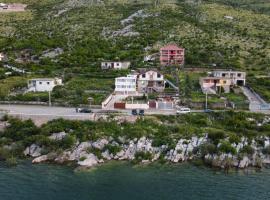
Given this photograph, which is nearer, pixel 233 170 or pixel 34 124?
pixel 233 170

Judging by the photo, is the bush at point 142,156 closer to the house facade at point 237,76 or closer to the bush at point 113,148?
the bush at point 113,148

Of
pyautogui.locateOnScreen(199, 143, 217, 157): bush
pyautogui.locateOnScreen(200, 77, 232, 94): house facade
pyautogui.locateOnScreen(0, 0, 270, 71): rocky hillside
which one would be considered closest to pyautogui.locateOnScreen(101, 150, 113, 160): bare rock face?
pyautogui.locateOnScreen(199, 143, 217, 157): bush

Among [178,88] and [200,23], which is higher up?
[200,23]

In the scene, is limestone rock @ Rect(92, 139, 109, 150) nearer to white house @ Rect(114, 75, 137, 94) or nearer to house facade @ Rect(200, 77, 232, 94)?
white house @ Rect(114, 75, 137, 94)

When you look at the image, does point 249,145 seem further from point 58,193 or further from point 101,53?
point 101,53

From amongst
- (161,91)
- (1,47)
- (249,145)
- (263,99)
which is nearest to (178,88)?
(161,91)

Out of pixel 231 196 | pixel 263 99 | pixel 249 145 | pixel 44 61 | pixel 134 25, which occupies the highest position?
pixel 134 25

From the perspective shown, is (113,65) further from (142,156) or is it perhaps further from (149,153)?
(142,156)
